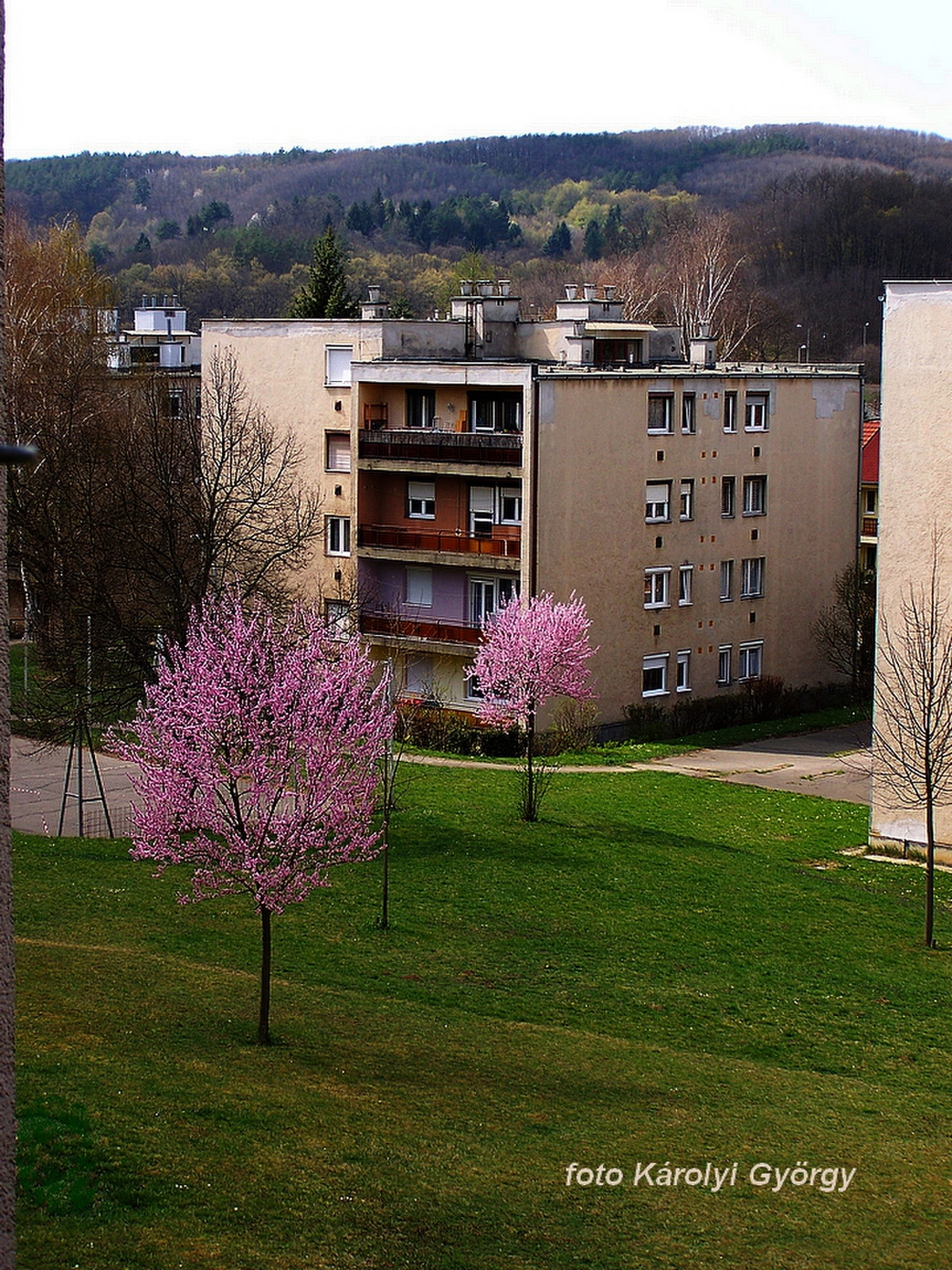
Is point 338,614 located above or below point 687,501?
below

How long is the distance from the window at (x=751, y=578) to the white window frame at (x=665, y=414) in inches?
224

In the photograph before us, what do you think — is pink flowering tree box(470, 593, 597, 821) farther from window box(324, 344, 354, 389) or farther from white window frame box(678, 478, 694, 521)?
window box(324, 344, 354, 389)

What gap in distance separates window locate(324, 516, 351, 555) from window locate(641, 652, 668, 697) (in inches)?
392

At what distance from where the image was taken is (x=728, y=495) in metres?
45.1

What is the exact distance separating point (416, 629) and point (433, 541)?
2.66m

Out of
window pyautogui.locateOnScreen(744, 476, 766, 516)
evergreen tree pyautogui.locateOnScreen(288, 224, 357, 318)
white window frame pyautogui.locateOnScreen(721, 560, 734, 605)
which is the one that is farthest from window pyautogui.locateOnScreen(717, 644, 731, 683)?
evergreen tree pyautogui.locateOnScreen(288, 224, 357, 318)

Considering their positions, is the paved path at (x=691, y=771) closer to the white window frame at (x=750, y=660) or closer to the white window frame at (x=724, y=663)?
the white window frame at (x=724, y=663)

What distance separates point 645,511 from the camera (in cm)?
4234

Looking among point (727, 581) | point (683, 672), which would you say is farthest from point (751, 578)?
point (683, 672)

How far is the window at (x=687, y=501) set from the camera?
1713 inches

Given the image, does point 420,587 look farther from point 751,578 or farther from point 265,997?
point 265,997

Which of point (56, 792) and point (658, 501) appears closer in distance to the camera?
point (56, 792)

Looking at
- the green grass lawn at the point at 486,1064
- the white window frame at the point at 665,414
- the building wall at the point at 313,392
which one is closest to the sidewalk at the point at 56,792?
the green grass lawn at the point at 486,1064

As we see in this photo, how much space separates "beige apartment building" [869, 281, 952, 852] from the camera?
26.3 metres
